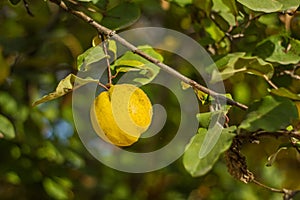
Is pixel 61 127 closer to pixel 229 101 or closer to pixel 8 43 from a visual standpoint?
pixel 8 43

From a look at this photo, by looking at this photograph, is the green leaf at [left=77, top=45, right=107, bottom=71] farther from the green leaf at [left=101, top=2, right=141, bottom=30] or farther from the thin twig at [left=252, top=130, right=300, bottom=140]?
the thin twig at [left=252, top=130, right=300, bottom=140]

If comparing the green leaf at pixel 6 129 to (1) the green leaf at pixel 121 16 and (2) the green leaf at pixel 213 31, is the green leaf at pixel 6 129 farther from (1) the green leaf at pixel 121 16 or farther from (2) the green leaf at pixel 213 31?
(2) the green leaf at pixel 213 31

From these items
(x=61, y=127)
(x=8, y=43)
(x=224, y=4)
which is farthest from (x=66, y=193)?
(x=224, y=4)

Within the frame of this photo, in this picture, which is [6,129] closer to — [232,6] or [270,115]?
[232,6]

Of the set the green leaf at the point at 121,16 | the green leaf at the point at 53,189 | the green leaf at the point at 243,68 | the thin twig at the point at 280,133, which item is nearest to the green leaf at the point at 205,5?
the green leaf at the point at 121,16

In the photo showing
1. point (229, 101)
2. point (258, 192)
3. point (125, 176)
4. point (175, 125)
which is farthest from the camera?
point (125, 176)

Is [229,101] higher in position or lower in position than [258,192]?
higher

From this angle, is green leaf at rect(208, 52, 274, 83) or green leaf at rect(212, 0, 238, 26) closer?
A: green leaf at rect(208, 52, 274, 83)

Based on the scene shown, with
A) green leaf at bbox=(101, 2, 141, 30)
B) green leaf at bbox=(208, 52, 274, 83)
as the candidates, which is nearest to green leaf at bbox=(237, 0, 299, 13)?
green leaf at bbox=(208, 52, 274, 83)
